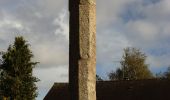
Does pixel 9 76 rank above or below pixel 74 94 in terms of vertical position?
above

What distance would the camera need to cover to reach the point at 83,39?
13547mm

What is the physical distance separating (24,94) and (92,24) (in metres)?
21.5

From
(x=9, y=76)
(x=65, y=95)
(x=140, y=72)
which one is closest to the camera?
(x=9, y=76)

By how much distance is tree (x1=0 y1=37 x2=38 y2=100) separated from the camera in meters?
34.2

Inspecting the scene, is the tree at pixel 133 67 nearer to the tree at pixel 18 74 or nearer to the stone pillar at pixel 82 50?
the tree at pixel 18 74

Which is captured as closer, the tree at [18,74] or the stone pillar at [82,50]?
the stone pillar at [82,50]

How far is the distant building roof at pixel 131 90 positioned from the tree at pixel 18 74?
4.70 m

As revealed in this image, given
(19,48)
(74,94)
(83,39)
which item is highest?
(19,48)

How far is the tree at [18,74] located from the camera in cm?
3425

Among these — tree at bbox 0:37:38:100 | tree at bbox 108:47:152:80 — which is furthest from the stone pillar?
tree at bbox 108:47:152:80

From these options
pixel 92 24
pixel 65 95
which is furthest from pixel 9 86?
pixel 92 24

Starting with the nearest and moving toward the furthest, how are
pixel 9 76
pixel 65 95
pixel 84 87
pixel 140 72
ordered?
pixel 84 87, pixel 9 76, pixel 65 95, pixel 140 72

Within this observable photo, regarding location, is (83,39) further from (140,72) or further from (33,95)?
A: (140,72)

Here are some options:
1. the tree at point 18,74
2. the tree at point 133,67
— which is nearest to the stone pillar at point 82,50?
the tree at point 18,74
